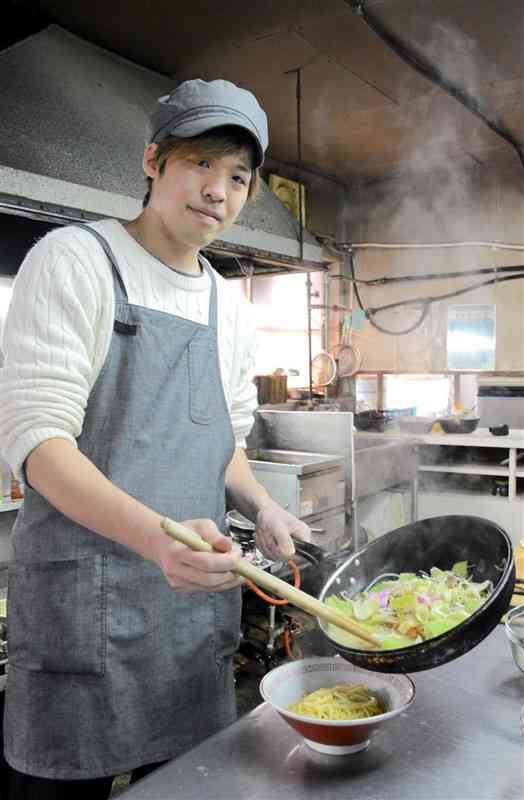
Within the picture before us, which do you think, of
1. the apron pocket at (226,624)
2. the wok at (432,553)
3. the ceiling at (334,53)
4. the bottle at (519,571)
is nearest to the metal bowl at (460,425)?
the ceiling at (334,53)

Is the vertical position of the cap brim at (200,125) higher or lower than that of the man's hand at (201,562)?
higher

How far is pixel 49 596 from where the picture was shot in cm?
127

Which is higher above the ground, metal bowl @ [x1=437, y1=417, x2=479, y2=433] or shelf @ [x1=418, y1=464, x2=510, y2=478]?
metal bowl @ [x1=437, y1=417, x2=479, y2=433]

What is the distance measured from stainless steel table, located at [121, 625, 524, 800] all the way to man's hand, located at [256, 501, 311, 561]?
306 mm

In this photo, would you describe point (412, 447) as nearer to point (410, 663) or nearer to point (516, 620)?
point (516, 620)

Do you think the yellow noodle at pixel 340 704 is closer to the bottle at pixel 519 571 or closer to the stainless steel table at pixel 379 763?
the stainless steel table at pixel 379 763

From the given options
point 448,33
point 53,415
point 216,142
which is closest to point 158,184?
point 216,142

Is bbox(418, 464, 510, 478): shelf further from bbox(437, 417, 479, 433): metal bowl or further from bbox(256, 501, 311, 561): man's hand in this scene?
bbox(256, 501, 311, 561): man's hand

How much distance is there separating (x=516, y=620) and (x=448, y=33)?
3.47m

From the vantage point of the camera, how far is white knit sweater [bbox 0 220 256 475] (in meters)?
1.16

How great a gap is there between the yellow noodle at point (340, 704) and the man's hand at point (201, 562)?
25 cm

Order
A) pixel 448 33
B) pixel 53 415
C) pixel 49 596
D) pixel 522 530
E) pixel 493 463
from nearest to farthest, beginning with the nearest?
pixel 53 415, pixel 49 596, pixel 448 33, pixel 522 530, pixel 493 463

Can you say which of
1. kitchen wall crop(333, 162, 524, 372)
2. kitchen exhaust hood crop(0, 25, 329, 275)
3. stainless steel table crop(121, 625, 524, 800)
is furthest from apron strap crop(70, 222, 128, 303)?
kitchen wall crop(333, 162, 524, 372)

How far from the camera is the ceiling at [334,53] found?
132 inches
